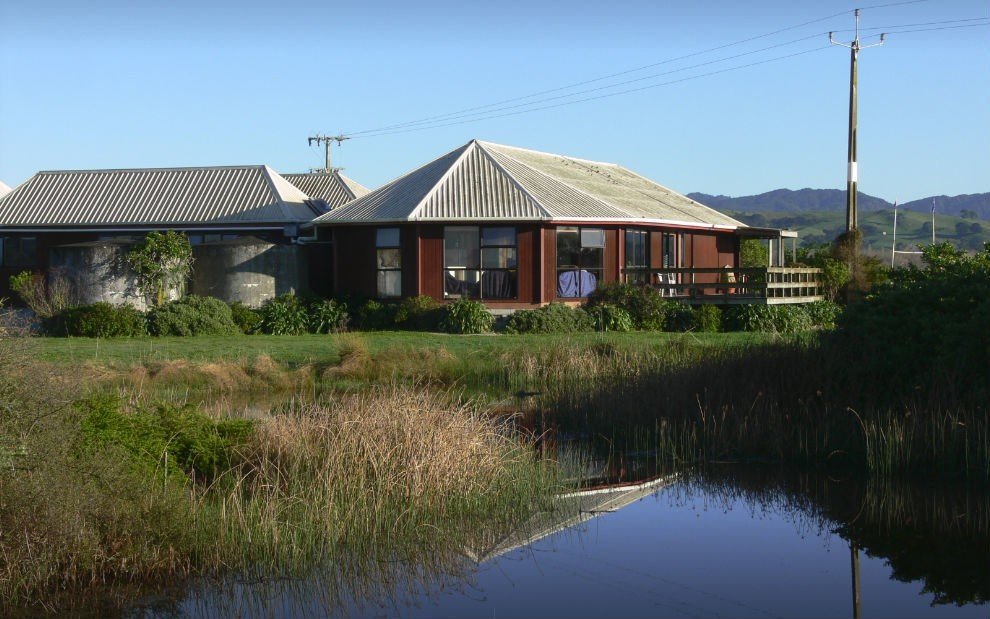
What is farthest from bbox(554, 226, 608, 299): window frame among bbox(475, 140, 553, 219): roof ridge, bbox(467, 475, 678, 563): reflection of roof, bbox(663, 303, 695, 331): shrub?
bbox(467, 475, 678, 563): reflection of roof

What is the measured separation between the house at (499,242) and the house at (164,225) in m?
1.90

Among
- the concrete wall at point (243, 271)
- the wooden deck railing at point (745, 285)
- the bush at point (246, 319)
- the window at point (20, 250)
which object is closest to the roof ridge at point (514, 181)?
the wooden deck railing at point (745, 285)

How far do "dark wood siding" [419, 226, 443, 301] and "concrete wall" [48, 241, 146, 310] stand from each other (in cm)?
776

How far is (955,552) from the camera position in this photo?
35.7ft

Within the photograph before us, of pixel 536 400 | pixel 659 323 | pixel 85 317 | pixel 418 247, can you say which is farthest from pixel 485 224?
pixel 536 400

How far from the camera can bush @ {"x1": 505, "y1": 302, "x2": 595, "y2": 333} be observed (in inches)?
1153

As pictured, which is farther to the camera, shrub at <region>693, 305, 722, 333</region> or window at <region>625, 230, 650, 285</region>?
window at <region>625, 230, 650, 285</region>

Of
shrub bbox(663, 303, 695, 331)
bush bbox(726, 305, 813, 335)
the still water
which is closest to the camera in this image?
the still water

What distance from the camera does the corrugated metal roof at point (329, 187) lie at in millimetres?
43906

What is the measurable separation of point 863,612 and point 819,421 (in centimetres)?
567

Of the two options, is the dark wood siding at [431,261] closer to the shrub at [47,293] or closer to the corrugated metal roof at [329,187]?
the shrub at [47,293]

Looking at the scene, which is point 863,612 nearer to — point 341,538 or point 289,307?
point 341,538

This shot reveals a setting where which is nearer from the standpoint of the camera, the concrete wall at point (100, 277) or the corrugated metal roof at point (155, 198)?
A: the concrete wall at point (100, 277)

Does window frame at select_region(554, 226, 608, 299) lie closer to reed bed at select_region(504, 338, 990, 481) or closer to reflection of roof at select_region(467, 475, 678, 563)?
reed bed at select_region(504, 338, 990, 481)
